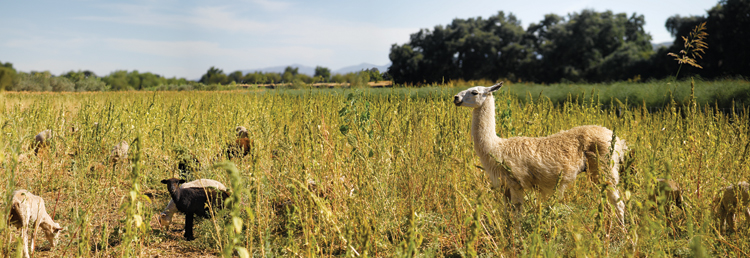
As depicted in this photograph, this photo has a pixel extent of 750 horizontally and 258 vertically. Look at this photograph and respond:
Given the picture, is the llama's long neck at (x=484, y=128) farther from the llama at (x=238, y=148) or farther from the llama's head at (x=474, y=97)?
the llama at (x=238, y=148)

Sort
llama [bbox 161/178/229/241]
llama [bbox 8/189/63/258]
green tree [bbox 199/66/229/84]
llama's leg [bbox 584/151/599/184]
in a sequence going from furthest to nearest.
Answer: green tree [bbox 199/66/229/84]
llama [bbox 161/178/229/241]
llama's leg [bbox 584/151/599/184]
llama [bbox 8/189/63/258]

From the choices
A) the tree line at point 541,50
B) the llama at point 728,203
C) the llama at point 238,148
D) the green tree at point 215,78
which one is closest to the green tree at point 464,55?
the tree line at point 541,50

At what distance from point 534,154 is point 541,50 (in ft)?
133

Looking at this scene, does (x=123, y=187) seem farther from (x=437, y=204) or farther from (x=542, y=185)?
(x=542, y=185)

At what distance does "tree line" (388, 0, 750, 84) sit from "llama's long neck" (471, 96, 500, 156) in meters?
25.3

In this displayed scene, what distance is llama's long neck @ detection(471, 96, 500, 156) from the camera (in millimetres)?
3217

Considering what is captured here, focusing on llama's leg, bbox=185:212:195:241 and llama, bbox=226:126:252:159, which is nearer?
llama's leg, bbox=185:212:195:241

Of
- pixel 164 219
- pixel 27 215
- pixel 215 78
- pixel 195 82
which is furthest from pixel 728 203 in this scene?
pixel 215 78

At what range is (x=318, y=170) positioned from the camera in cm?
326

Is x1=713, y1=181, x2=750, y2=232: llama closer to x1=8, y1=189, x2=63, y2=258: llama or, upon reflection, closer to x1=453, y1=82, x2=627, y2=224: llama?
x1=453, y1=82, x2=627, y2=224: llama

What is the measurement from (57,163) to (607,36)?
41.2m

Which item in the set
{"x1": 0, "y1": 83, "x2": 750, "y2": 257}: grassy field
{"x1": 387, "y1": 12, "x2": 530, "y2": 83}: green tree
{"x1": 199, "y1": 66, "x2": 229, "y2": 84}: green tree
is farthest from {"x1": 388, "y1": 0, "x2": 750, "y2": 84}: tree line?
{"x1": 0, "y1": 83, "x2": 750, "y2": 257}: grassy field

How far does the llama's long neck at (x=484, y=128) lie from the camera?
3.22 metres

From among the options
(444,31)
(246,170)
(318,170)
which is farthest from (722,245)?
(444,31)
